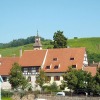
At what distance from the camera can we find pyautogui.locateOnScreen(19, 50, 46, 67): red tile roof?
85.3 m

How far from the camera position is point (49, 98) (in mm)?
65000

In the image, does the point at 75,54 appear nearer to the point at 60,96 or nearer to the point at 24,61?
the point at 24,61

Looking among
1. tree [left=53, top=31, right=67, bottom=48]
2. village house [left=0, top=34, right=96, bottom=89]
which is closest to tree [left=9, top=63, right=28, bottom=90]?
village house [left=0, top=34, right=96, bottom=89]

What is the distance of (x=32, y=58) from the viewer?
87.1 meters

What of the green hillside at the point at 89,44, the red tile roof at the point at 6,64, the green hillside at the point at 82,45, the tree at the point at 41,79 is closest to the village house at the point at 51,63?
the red tile roof at the point at 6,64

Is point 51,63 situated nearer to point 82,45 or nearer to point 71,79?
point 71,79

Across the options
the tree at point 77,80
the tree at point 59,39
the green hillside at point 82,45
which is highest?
the green hillside at point 82,45

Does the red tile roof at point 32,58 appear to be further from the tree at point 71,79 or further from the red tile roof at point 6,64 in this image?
the tree at point 71,79

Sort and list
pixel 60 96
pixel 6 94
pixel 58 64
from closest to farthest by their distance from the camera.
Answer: pixel 60 96, pixel 6 94, pixel 58 64

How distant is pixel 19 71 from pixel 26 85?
3.22 m

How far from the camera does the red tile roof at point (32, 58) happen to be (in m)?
85.3

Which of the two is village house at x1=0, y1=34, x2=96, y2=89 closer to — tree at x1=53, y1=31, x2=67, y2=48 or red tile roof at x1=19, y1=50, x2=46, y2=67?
red tile roof at x1=19, y1=50, x2=46, y2=67

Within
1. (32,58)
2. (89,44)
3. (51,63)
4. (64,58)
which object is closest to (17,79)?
(51,63)

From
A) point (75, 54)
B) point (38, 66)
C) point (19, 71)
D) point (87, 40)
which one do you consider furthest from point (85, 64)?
point (87, 40)
